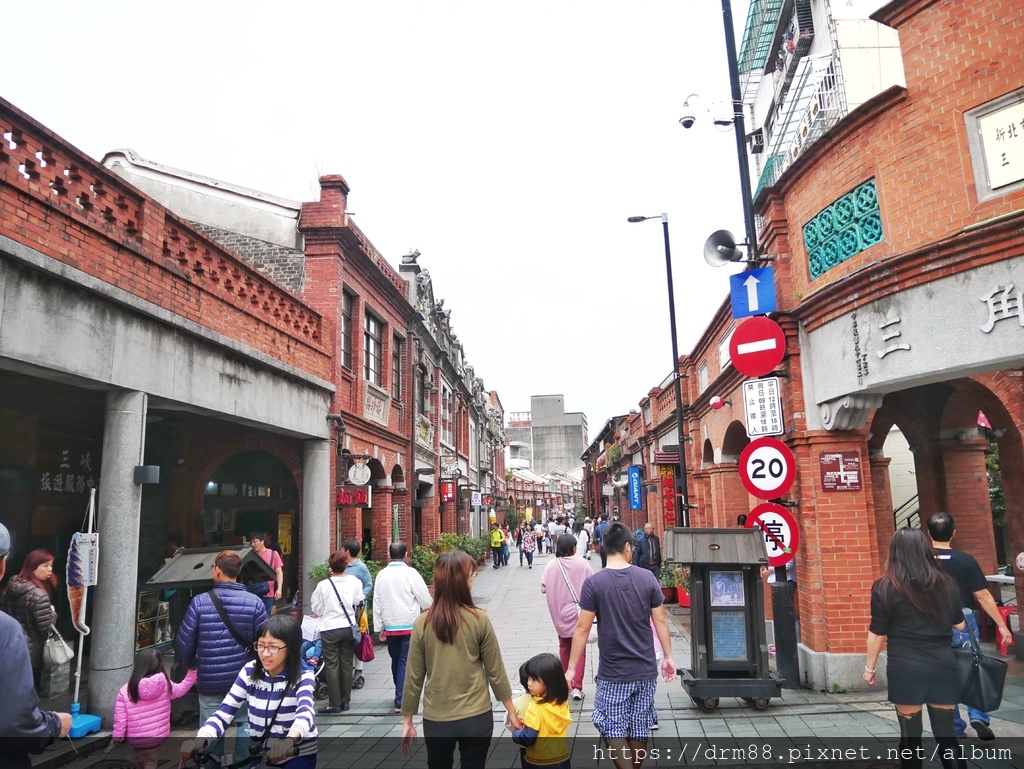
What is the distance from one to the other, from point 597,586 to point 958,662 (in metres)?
2.45

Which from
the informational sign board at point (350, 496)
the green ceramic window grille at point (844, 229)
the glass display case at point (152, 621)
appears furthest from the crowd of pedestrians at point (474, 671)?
the informational sign board at point (350, 496)

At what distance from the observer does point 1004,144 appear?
239 inches

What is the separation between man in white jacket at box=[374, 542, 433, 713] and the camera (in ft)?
24.0

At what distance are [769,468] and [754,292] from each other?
6.79ft

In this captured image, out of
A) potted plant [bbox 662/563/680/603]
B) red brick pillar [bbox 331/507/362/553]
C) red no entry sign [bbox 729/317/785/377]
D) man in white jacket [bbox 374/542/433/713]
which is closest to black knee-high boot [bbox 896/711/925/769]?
red no entry sign [bbox 729/317/785/377]

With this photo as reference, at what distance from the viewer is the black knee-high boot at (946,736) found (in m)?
4.46

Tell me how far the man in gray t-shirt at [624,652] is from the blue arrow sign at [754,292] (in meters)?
4.21

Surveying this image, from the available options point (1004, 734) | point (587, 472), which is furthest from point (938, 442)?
point (587, 472)

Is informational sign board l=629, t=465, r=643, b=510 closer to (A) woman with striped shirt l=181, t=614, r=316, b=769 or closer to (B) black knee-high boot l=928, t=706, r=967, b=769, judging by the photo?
(B) black knee-high boot l=928, t=706, r=967, b=769

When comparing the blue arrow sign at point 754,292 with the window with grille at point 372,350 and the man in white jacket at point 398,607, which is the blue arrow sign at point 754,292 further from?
the window with grille at point 372,350

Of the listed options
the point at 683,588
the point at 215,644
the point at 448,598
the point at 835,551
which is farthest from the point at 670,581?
the point at 448,598

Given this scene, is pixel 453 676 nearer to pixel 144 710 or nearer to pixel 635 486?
pixel 144 710

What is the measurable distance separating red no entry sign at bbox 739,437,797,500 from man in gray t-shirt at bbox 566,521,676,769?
9.51 ft

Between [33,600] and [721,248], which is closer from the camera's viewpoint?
[33,600]
